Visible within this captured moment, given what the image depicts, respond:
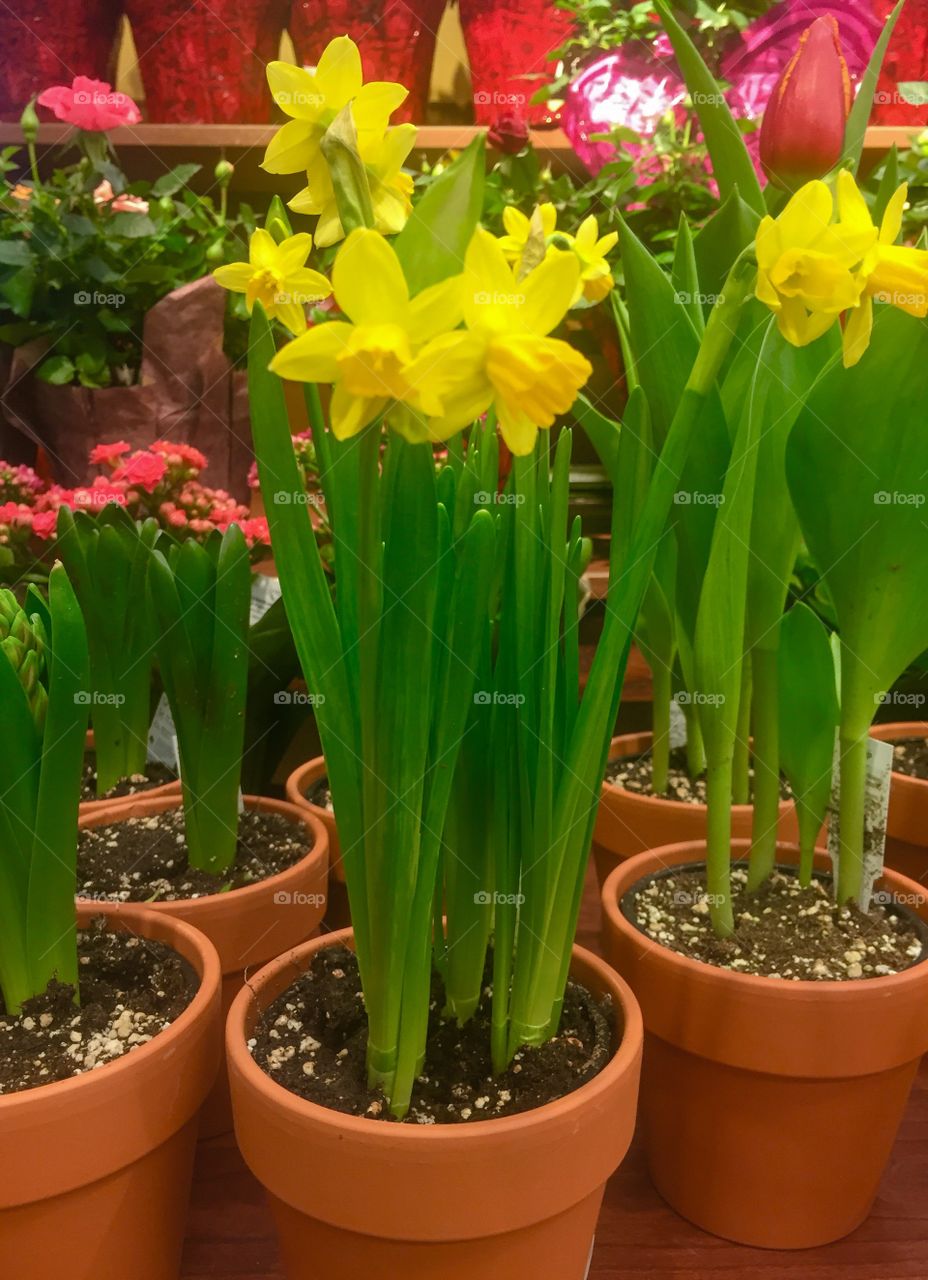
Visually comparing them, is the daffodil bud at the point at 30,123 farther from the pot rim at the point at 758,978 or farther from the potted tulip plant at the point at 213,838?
the pot rim at the point at 758,978

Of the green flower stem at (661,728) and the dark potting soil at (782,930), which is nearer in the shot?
the dark potting soil at (782,930)

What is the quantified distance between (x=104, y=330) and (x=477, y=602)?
89cm

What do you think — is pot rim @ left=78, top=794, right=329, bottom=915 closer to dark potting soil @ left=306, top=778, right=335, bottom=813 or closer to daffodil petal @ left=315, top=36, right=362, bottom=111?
dark potting soil @ left=306, top=778, right=335, bottom=813

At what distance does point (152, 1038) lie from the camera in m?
0.52

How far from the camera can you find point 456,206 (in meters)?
0.35

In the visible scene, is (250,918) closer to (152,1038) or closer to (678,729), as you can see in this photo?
(152,1038)

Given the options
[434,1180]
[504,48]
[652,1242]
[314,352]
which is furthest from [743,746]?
[504,48]

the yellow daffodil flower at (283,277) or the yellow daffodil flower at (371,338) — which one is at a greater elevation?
the yellow daffodil flower at (283,277)

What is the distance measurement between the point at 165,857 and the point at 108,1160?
30cm

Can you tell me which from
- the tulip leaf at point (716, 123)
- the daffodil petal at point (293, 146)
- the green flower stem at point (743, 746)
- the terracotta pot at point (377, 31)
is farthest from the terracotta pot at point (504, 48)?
the daffodil petal at point (293, 146)

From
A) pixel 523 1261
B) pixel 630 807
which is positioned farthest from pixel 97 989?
pixel 630 807

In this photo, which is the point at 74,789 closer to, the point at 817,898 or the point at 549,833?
the point at 549,833

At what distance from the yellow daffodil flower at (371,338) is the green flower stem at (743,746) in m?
0.46

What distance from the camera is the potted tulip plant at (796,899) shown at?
0.57m
